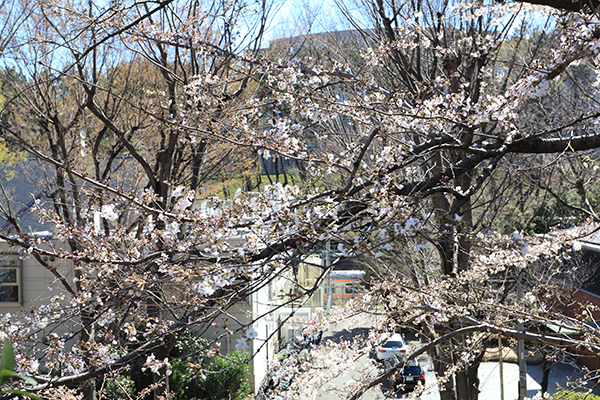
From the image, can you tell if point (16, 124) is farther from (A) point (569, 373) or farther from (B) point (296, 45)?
(A) point (569, 373)

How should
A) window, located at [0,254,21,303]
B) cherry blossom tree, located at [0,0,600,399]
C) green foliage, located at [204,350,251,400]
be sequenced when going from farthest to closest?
window, located at [0,254,21,303] → green foliage, located at [204,350,251,400] → cherry blossom tree, located at [0,0,600,399]

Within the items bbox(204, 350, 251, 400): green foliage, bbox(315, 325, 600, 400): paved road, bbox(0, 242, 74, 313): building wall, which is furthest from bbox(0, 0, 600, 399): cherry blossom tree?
bbox(315, 325, 600, 400): paved road

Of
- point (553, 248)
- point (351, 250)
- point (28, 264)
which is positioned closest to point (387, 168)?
point (351, 250)

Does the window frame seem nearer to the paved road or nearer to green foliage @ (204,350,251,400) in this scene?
green foliage @ (204,350,251,400)

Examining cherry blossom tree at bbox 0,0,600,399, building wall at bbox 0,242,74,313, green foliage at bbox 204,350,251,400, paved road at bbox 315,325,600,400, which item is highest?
cherry blossom tree at bbox 0,0,600,399

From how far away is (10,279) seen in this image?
10.9 m

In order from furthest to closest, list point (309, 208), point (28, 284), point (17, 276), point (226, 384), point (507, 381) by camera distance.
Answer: point (507, 381) < point (28, 284) < point (17, 276) < point (226, 384) < point (309, 208)

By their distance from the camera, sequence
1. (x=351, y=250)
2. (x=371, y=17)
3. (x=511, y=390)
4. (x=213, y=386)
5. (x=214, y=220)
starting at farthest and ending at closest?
(x=511, y=390), (x=213, y=386), (x=371, y=17), (x=214, y=220), (x=351, y=250)

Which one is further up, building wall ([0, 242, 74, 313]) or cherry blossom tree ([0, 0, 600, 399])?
cherry blossom tree ([0, 0, 600, 399])

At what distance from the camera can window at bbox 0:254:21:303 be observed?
1076 cm

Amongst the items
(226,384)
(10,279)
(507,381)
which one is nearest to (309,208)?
(226,384)

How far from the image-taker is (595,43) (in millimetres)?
2520

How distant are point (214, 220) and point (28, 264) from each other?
9995 millimetres

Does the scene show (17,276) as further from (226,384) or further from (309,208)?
(309,208)
